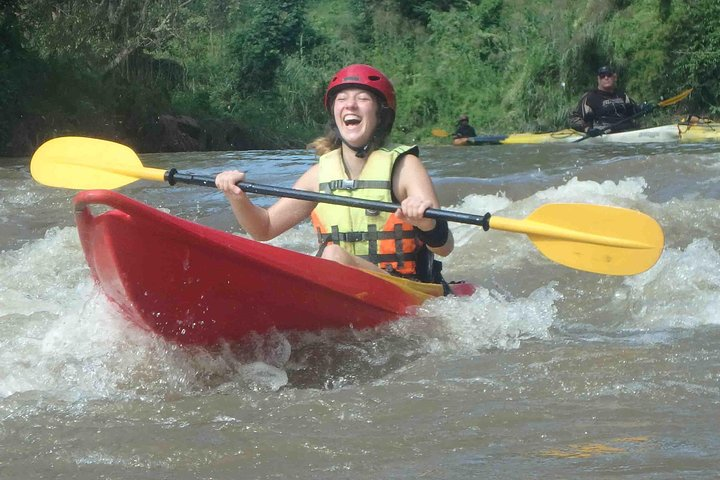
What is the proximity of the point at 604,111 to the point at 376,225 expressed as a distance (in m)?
10.3

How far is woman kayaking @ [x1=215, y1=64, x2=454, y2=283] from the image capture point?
407 centimetres

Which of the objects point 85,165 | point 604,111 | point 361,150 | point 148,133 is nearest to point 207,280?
point 361,150

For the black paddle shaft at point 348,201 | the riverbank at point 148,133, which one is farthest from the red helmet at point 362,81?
the riverbank at point 148,133

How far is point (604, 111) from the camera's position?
1386 centimetres

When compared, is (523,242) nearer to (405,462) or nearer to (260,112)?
(405,462)

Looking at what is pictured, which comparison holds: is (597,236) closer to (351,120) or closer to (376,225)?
(376,225)

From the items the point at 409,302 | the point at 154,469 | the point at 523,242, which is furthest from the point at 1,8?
the point at 154,469

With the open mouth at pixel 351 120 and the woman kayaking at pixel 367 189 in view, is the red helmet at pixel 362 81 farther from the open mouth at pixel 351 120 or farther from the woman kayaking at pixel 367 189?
the open mouth at pixel 351 120

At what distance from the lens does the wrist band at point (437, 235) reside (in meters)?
3.96

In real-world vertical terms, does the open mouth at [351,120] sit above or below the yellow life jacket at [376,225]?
above

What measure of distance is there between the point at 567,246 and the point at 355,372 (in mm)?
972

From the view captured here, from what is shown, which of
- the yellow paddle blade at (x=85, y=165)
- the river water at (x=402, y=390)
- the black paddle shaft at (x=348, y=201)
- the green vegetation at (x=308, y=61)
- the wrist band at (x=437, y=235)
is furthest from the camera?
the green vegetation at (x=308, y=61)

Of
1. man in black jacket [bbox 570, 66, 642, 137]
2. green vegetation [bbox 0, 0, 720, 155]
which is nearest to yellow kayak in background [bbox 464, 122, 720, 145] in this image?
man in black jacket [bbox 570, 66, 642, 137]

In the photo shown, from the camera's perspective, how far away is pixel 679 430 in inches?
108
